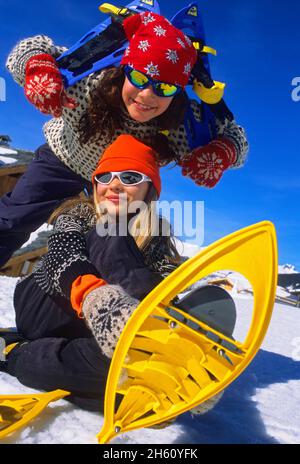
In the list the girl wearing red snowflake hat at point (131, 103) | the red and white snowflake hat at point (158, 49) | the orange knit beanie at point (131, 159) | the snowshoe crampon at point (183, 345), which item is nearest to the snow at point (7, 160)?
the girl wearing red snowflake hat at point (131, 103)

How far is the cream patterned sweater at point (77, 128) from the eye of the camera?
2084mm

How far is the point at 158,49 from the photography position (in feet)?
6.41

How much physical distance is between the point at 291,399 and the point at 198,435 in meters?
0.86

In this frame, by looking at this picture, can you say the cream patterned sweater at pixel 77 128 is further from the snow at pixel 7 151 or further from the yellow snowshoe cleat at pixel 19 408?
the snow at pixel 7 151

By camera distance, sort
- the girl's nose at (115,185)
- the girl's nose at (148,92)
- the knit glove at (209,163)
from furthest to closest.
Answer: the knit glove at (209,163), the girl's nose at (148,92), the girl's nose at (115,185)

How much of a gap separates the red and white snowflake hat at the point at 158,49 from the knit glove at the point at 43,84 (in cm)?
33

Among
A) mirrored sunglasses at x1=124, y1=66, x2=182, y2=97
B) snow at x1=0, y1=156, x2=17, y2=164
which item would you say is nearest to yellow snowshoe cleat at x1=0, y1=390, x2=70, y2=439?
mirrored sunglasses at x1=124, y1=66, x2=182, y2=97

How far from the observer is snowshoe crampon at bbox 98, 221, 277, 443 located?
1067 mm

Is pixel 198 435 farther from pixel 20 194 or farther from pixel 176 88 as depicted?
pixel 20 194

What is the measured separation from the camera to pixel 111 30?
2102mm

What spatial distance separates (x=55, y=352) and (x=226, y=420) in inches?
27.1

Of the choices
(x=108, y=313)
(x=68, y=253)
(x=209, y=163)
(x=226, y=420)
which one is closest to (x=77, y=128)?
(x=209, y=163)

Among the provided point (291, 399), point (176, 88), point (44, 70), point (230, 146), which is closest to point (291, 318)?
point (291, 399)

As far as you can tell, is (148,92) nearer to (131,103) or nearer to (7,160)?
(131,103)
